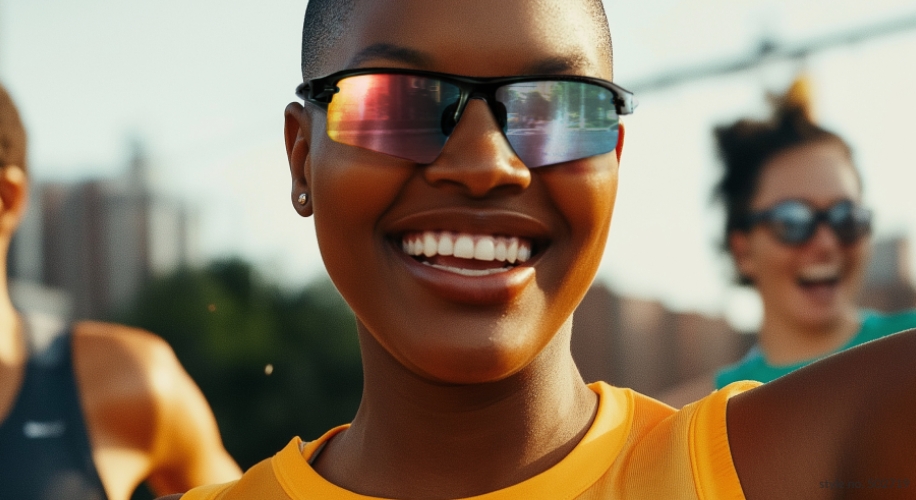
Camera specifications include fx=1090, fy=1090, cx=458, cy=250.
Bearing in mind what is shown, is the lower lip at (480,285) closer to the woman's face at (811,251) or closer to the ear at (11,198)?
the ear at (11,198)

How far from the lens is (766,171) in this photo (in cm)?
537

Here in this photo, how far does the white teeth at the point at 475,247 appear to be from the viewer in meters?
1.92

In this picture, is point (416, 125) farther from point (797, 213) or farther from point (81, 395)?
point (797, 213)

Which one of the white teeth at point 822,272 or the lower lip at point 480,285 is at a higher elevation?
Answer: the lower lip at point 480,285

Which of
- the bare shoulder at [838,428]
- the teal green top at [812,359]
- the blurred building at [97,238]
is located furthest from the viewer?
the blurred building at [97,238]

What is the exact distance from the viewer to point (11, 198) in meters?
3.98

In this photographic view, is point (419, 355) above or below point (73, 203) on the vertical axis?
above

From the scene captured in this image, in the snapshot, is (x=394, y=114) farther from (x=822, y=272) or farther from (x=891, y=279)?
(x=891, y=279)

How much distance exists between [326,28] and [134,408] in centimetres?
194

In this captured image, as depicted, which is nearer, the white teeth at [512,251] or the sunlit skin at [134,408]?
the white teeth at [512,251]

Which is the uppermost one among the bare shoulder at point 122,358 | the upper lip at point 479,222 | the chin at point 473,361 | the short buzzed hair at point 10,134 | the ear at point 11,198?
the short buzzed hair at point 10,134

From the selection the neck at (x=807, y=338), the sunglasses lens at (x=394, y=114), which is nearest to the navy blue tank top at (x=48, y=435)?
the sunglasses lens at (x=394, y=114)

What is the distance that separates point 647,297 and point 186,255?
1339 centimetres

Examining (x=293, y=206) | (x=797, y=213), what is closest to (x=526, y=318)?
(x=293, y=206)
